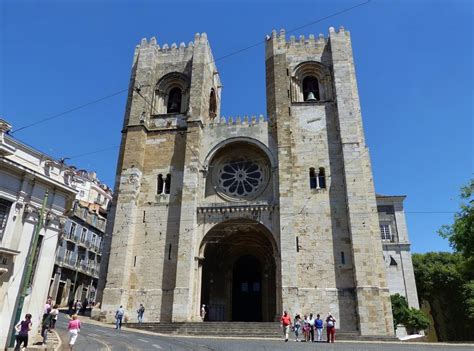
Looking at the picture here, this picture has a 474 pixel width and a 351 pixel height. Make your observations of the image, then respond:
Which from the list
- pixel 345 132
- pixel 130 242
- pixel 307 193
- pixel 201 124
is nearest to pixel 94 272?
pixel 130 242

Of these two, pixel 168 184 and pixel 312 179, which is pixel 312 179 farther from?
pixel 168 184

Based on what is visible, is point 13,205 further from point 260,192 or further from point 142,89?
point 142,89

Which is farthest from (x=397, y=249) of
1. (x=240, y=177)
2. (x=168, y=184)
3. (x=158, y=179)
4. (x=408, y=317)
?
(x=158, y=179)

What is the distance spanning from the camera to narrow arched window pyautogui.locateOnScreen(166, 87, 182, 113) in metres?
26.8

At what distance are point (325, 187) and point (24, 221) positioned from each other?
590 inches

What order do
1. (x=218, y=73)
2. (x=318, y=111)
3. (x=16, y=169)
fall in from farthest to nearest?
1. (x=218, y=73)
2. (x=318, y=111)
3. (x=16, y=169)

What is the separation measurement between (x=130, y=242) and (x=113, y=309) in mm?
3618

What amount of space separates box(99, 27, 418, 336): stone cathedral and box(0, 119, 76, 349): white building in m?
8.36

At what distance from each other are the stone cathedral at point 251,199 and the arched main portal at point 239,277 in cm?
7

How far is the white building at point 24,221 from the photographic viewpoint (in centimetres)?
1100

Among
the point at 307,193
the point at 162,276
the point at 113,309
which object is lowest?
the point at 113,309

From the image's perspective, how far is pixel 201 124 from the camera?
2412 cm

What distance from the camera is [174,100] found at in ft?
89.1

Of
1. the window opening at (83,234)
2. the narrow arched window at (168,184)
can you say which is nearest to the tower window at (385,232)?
the narrow arched window at (168,184)
